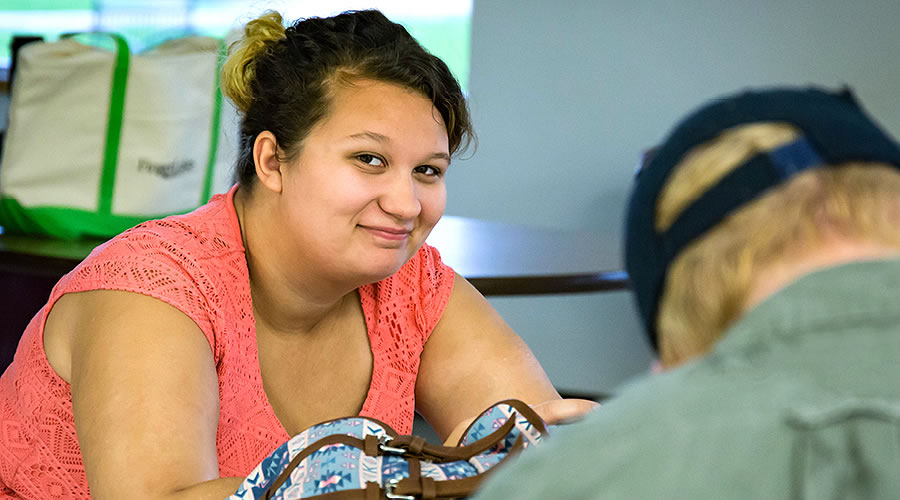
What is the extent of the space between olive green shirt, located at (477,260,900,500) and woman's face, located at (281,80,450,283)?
3.16 feet

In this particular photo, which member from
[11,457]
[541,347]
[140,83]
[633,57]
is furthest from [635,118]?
[11,457]

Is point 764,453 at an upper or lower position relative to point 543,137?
upper

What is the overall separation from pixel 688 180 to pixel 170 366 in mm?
815

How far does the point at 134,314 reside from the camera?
1236 mm

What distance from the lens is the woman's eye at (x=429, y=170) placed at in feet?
4.90

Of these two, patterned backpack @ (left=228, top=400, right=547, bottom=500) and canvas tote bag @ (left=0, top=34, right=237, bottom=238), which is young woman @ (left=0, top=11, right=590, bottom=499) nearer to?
patterned backpack @ (left=228, top=400, right=547, bottom=500)

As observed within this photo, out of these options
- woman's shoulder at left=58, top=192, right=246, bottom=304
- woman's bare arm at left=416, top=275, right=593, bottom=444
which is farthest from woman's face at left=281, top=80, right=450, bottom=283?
woman's bare arm at left=416, top=275, right=593, bottom=444

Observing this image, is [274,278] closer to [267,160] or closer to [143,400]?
[267,160]

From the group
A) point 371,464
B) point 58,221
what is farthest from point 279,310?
point 58,221

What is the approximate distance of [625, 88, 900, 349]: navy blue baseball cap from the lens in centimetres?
54

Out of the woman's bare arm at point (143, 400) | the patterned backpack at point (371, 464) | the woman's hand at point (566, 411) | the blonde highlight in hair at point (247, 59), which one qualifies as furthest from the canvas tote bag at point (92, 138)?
the patterned backpack at point (371, 464)

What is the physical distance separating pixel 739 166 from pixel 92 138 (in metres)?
1.93

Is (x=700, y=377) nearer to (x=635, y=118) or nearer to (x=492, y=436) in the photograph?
(x=492, y=436)

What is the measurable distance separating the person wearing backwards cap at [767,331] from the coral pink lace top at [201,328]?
0.87 m
